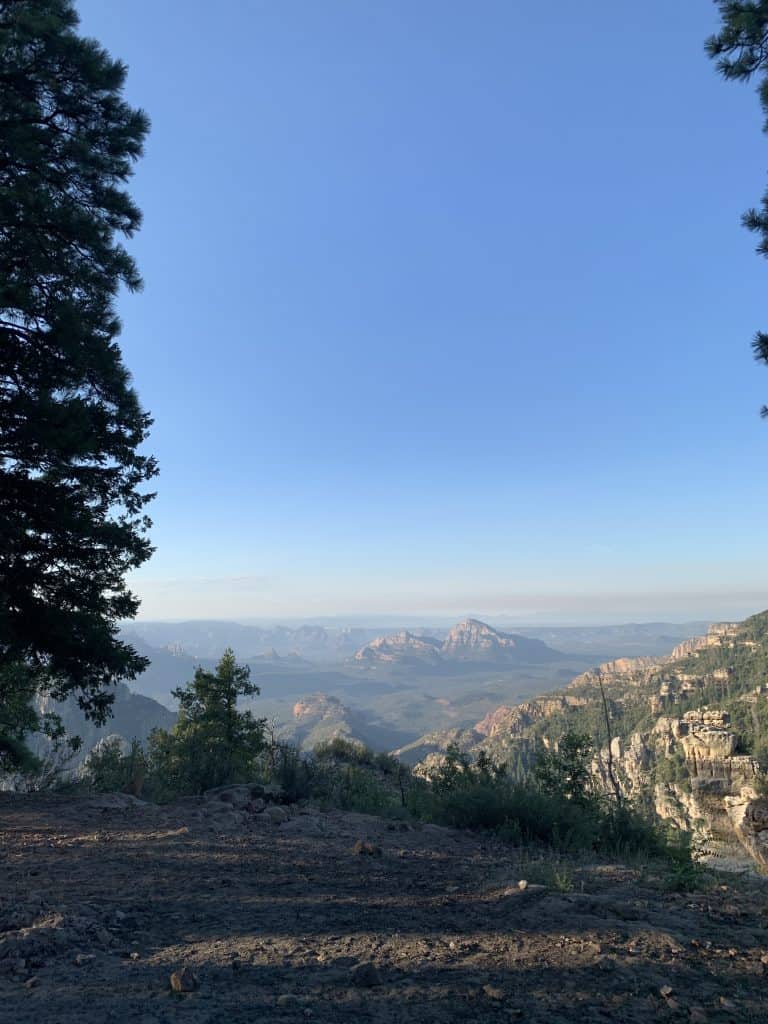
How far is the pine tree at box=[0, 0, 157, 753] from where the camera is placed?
342 inches

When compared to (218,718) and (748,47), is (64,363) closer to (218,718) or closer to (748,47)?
(748,47)

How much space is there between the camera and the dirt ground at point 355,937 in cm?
308

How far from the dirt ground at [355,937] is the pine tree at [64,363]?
3791mm

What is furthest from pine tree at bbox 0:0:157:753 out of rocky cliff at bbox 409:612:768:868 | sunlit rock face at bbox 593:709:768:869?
sunlit rock face at bbox 593:709:768:869

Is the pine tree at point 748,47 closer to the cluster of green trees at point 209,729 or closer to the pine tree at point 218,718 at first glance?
the cluster of green trees at point 209,729

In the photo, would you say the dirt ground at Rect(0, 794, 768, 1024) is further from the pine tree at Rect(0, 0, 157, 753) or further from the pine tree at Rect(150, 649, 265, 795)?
the pine tree at Rect(150, 649, 265, 795)

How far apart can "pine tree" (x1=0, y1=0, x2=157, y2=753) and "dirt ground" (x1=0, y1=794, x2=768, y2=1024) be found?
3791 millimetres

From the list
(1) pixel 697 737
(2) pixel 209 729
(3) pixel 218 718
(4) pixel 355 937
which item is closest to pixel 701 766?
(1) pixel 697 737

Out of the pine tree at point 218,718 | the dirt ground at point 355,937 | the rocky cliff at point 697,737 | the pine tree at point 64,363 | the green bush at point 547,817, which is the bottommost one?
the rocky cliff at point 697,737

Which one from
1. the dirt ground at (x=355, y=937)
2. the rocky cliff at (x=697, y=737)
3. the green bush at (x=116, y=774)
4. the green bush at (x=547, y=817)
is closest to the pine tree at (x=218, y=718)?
the green bush at (x=116, y=774)

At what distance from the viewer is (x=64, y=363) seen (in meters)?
9.23

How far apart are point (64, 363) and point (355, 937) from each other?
30.5ft

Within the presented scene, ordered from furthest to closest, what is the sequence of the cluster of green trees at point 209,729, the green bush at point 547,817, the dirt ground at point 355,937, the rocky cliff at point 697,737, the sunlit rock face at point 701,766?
1. the sunlit rock face at point 701,766
2. the rocky cliff at point 697,737
3. the cluster of green trees at point 209,729
4. the green bush at point 547,817
5. the dirt ground at point 355,937

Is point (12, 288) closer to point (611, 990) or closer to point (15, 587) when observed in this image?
point (15, 587)
